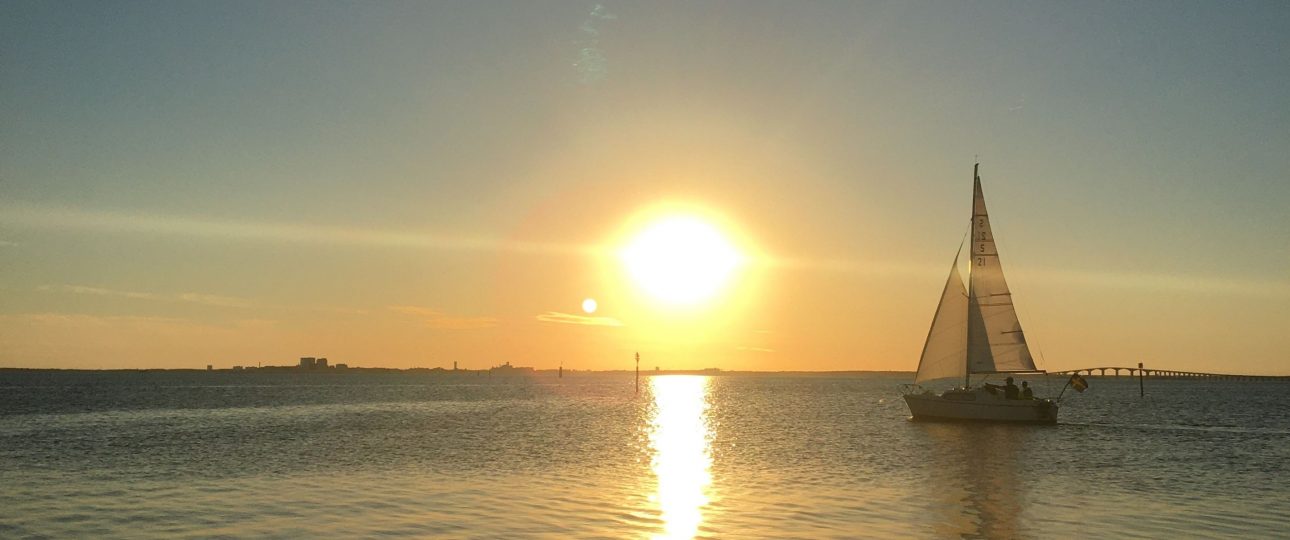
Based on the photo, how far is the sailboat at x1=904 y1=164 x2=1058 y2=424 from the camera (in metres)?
63.4

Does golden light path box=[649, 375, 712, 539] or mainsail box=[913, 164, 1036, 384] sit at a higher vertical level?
mainsail box=[913, 164, 1036, 384]

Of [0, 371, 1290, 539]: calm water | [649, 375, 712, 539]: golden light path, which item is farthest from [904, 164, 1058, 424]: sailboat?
[649, 375, 712, 539]: golden light path

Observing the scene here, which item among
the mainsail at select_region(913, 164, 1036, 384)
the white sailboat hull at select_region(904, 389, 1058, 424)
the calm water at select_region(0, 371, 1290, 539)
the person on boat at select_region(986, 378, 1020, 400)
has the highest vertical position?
the mainsail at select_region(913, 164, 1036, 384)

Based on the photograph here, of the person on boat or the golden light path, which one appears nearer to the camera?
the golden light path

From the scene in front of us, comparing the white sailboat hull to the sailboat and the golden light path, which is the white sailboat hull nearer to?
the sailboat

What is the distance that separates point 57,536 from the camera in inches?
859

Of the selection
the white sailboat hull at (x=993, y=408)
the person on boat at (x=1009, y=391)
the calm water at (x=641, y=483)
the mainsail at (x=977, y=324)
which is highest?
the mainsail at (x=977, y=324)

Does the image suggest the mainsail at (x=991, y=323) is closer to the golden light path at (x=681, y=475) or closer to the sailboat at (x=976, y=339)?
the sailboat at (x=976, y=339)

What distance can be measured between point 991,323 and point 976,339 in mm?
1531

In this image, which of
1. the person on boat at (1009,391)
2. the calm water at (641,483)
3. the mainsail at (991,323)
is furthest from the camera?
the mainsail at (991,323)

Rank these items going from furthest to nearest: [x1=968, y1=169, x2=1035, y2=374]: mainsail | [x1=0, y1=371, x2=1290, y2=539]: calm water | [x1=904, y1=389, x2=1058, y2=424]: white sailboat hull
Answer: [x1=968, y1=169, x2=1035, y2=374]: mainsail
[x1=904, y1=389, x2=1058, y2=424]: white sailboat hull
[x1=0, y1=371, x2=1290, y2=539]: calm water

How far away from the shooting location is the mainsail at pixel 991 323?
64.8 meters

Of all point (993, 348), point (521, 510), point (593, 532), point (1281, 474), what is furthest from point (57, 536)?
point (993, 348)

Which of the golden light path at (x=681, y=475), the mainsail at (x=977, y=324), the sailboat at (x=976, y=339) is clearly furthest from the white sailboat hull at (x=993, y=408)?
the golden light path at (x=681, y=475)
